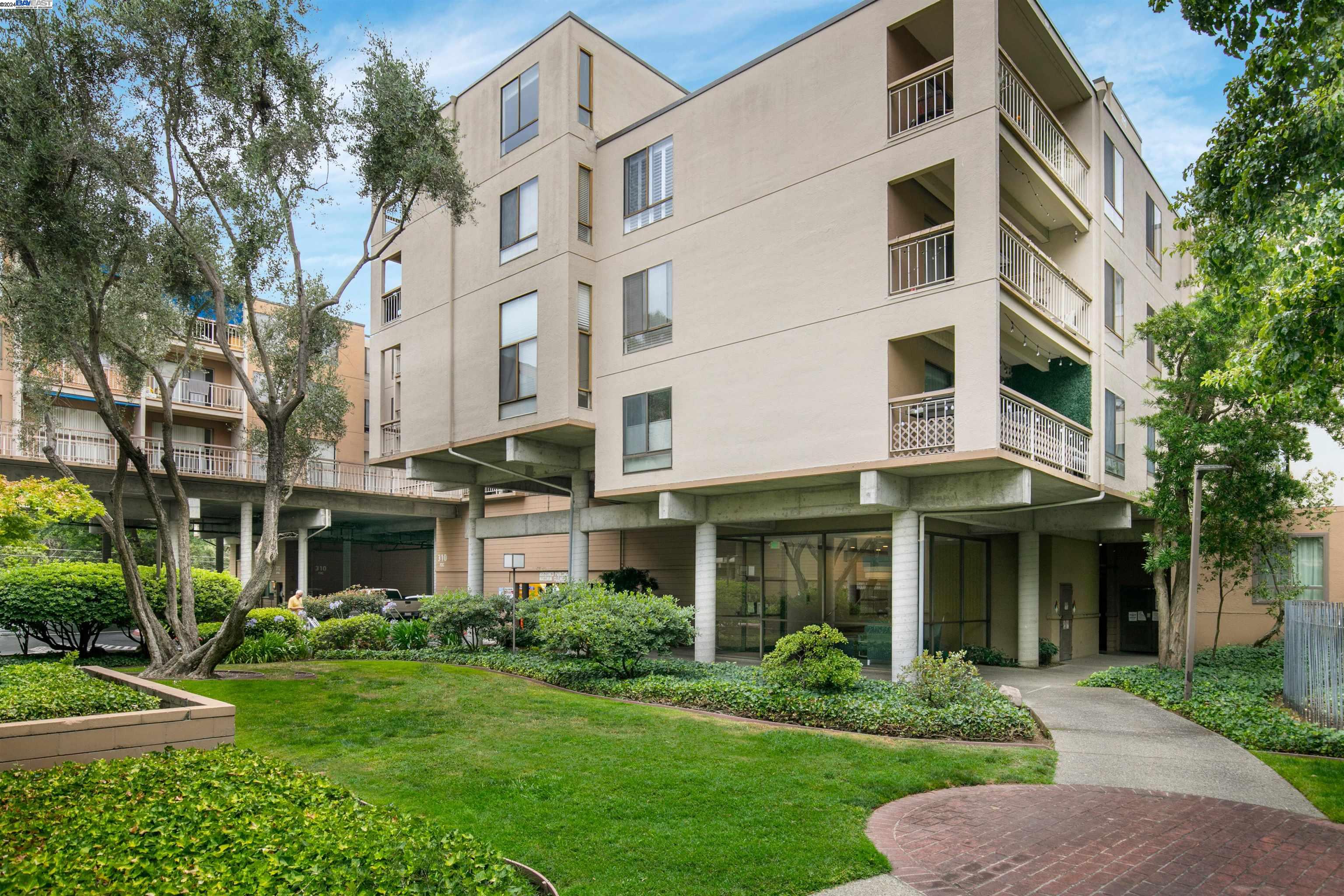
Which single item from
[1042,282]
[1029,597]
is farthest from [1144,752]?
[1029,597]

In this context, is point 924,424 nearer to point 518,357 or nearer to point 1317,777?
point 1317,777

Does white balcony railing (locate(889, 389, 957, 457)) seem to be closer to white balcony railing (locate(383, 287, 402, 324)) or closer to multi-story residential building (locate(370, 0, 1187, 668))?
multi-story residential building (locate(370, 0, 1187, 668))

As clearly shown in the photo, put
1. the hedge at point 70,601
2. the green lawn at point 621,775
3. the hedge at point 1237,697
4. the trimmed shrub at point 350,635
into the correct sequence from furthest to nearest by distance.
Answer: the trimmed shrub at point 350,635 < the hedge at point 70,601 < the hedge at point 1237,697 < the green lawn at point 621,775

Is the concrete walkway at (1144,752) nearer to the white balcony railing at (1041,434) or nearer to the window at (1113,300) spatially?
the white balcony railing at (1041,434)

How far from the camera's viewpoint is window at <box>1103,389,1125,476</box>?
699 inches

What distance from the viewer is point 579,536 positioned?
71.6 feet

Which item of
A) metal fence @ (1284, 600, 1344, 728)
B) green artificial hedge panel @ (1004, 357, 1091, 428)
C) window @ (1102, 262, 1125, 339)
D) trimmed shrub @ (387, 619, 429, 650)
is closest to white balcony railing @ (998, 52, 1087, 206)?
window @ (1102, 262, 1125, 339)

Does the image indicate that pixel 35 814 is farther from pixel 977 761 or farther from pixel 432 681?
pixel 432 681

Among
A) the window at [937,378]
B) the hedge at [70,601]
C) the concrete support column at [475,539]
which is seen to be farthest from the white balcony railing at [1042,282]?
the hedge at [70,601]

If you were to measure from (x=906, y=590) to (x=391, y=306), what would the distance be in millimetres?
16936

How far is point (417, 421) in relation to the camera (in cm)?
2278

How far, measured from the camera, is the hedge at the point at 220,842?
4574 mm

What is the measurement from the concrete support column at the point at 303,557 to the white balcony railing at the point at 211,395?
565 centimetres

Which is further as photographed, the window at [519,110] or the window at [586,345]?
the window at [519,110]
